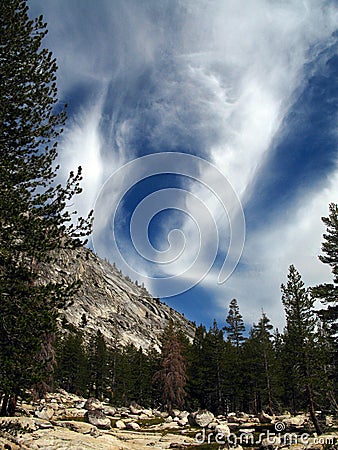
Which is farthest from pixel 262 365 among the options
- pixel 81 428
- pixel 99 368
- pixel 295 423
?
pixel 99 368

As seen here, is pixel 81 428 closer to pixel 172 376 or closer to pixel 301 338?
pixel 301 338

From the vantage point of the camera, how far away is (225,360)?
4434 centimetres

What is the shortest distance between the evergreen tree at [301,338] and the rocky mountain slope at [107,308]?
98348 millimetres

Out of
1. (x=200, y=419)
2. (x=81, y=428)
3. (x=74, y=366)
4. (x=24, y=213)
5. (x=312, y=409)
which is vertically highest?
(x=74, y=366)

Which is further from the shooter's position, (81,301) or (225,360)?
(81,301)

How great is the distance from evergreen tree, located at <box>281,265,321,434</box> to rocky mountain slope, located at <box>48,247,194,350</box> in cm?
9835

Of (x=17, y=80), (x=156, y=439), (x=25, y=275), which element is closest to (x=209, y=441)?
(x=156, y=439)

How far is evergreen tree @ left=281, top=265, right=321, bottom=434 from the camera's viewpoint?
2294 centimetres

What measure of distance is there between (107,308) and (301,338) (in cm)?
13062

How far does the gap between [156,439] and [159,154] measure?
60.3 ft

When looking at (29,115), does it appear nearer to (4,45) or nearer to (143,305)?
(4,45)

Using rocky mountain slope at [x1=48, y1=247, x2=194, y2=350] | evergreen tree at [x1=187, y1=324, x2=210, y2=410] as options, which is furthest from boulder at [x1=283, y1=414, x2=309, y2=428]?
rocky mountain slope at [x1=48, y1=247, x2=194, y2=350]

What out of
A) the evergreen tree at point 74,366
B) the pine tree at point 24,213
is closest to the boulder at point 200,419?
the pine tree at point 24,213

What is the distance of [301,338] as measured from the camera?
23.9m
